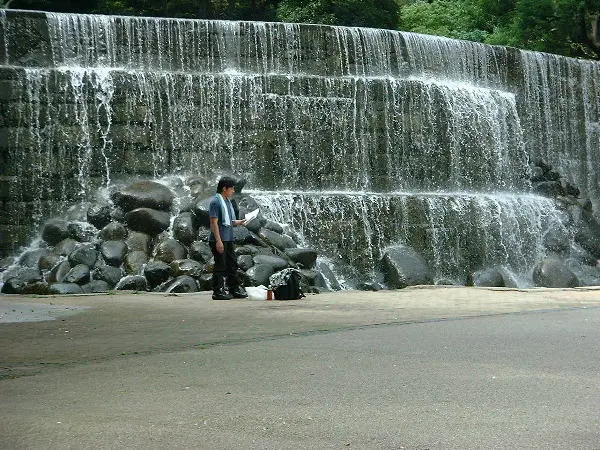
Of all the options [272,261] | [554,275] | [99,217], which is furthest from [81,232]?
[554,275]

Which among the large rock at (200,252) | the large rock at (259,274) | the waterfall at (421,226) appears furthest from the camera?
the waterfall at (421,226)

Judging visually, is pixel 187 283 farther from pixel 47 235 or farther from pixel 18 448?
pixel 18 448

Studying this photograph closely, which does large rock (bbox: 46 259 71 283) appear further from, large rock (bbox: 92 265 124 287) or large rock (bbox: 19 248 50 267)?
large rock (bbox: 19 248 50 267)

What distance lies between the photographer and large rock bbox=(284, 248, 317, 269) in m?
17.1

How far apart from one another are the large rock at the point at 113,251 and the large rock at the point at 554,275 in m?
8.64

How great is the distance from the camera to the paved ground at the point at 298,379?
14.6 ft

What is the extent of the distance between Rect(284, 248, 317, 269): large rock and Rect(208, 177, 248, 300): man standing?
390 cm

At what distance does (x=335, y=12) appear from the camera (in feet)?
112

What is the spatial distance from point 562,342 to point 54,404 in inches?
167

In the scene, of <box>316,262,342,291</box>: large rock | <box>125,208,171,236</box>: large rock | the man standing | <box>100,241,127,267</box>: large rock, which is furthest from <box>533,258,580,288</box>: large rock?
the man standing

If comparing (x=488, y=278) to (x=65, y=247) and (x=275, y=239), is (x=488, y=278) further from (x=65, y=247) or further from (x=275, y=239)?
(x=65, y=247)

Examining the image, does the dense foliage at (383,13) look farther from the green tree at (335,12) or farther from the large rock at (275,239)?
the large rock at (275,239)

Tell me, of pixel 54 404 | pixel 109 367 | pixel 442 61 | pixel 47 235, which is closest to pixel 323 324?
pixel 109 367

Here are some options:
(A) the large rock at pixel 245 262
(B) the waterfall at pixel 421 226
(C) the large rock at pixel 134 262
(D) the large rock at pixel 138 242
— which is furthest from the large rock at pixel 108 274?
(B) the waterfall at pixel 421 226
